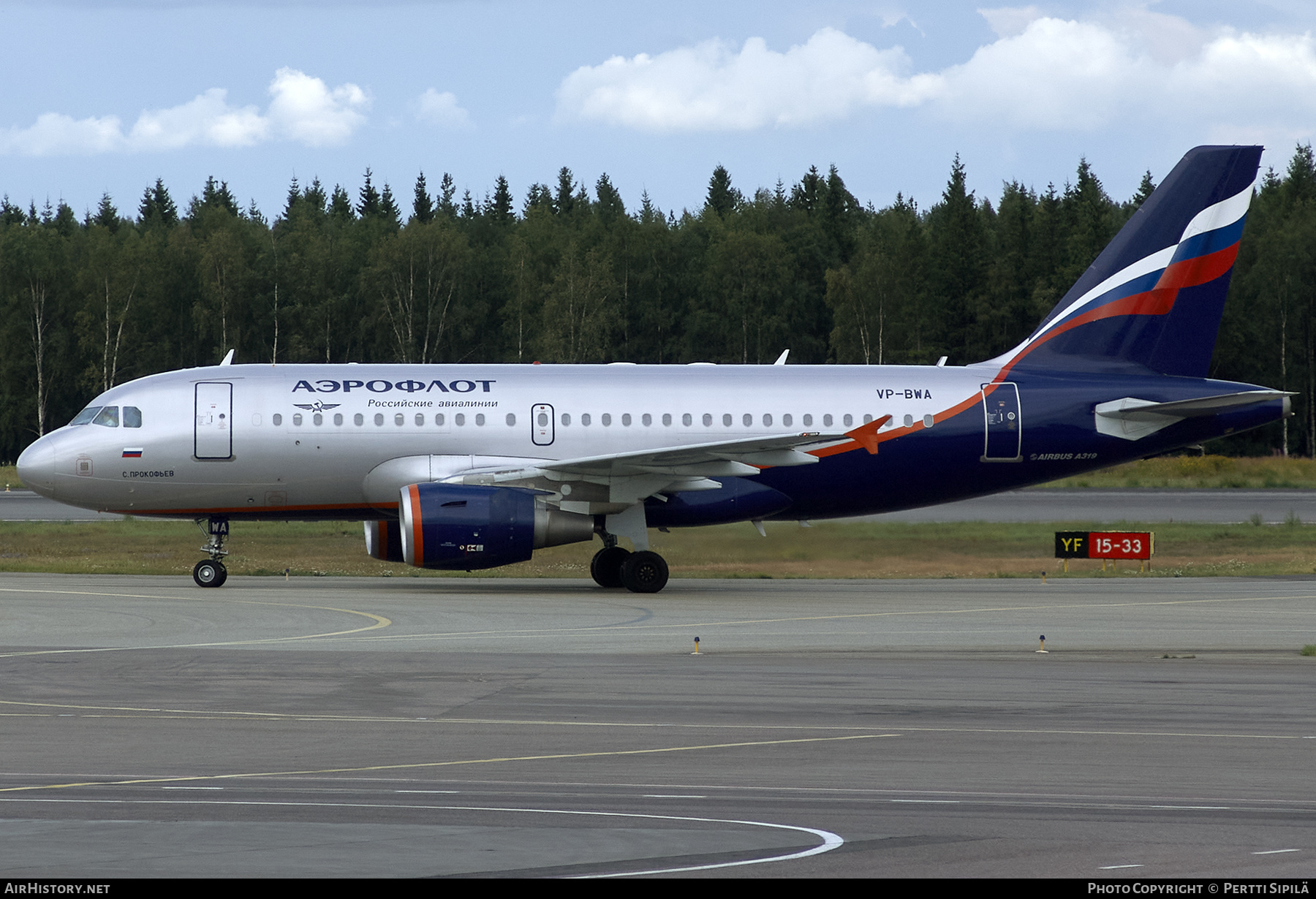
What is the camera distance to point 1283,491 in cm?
6322

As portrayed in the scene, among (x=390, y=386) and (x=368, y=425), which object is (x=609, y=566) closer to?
(x=368, y=425)

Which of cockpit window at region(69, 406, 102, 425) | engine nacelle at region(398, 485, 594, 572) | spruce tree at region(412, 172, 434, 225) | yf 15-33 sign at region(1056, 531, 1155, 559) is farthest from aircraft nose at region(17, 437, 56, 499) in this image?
spruce tree at region(412, 172, 434, 225)

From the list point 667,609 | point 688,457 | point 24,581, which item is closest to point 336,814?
point 667,609

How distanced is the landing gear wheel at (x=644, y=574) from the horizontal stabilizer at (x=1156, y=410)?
950 cm

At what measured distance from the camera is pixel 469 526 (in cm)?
2709

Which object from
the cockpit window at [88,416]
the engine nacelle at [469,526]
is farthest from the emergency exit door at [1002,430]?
the cockpit window at [88,416]

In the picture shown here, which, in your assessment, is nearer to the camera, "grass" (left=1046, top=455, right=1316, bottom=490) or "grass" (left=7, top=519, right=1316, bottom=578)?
"grass" (left=7, top=519, right=1316, bottom=578)

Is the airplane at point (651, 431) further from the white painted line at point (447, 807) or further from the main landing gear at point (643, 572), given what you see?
the white painted line at point (447, 807)

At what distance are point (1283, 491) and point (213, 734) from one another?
191 feet

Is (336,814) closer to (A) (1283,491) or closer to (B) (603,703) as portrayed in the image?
(B) (603,703)

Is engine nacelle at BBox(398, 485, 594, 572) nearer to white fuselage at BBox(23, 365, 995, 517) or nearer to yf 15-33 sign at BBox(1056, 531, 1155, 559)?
white fuselage at BBox(23, 365, 995, 517)

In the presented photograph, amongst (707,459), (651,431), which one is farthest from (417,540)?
(707,459)

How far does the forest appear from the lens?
93.5 m

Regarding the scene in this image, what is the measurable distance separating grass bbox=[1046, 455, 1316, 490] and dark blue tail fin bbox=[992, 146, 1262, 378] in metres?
36.8
